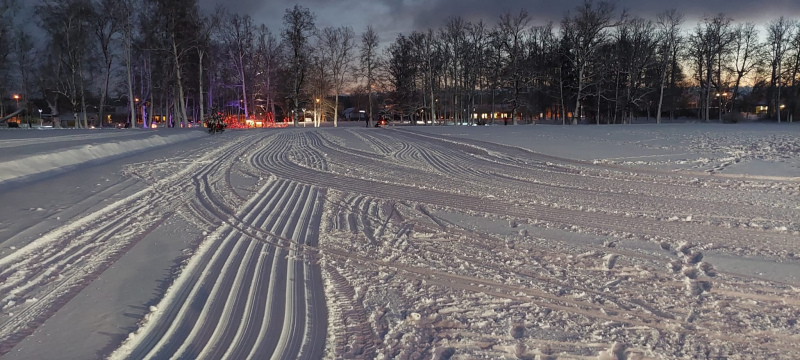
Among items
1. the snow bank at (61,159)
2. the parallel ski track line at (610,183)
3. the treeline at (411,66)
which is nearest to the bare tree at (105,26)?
the treeline at (411,66)

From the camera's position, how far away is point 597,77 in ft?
168

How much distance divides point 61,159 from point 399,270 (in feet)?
40.5

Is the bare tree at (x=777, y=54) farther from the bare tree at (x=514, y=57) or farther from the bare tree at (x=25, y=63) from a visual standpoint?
the bare tree at (x=25, y=63)

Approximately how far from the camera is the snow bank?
10.0m

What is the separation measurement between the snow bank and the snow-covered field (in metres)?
0.93

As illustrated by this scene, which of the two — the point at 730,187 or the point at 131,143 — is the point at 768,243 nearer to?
the point at 730,187

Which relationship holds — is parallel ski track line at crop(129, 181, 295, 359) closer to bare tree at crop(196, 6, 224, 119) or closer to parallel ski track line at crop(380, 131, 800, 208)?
parallel ski track line at crop(380, 131, 800, 208)

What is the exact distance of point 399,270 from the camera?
4367mm

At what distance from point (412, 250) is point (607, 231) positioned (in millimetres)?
2574

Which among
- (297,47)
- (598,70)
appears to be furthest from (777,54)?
(297,47)

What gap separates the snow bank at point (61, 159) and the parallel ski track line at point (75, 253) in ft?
14.1

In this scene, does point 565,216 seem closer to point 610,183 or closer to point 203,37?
point 610,183

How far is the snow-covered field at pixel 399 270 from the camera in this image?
304cm

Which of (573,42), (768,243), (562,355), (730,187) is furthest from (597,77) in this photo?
(562,355)
